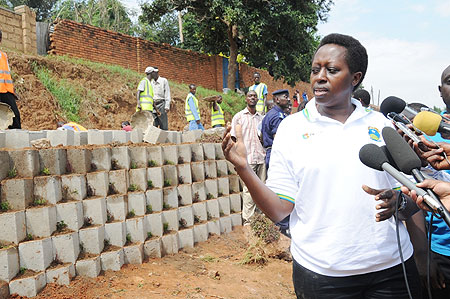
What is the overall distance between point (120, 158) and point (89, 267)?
52.3 inches

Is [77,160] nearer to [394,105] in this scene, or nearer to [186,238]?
[186,238]

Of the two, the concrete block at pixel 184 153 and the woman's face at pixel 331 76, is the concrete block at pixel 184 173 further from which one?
the woman's face at pixel 331 76

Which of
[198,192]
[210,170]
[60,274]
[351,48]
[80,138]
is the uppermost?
[351,48]

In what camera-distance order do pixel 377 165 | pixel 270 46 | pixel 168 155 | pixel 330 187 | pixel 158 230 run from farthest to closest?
pixel 270 46 → pixel 168 155 → pixel 158 230 → pixel 330 187 → pixel 377 165

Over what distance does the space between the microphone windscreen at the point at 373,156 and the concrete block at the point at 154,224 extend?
12.9 ft

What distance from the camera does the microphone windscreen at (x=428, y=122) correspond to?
1743mm

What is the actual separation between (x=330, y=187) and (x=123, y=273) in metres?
3.40

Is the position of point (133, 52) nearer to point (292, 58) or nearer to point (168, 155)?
point (292, 58)

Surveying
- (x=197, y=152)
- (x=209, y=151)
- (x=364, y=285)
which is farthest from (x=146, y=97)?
(x=364, y=285)

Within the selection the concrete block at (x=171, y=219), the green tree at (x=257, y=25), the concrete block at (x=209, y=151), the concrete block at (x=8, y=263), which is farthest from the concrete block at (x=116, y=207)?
the green tree at (x=257, y=25)

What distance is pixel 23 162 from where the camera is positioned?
3.95 m

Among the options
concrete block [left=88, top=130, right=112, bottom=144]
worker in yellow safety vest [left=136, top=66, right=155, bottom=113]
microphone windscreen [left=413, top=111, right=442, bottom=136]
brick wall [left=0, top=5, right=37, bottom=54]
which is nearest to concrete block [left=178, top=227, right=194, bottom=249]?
concrete block [left=88, top=130, right=112, bottom=144]

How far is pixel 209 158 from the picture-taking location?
6.55 meters

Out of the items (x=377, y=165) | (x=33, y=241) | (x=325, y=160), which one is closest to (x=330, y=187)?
(x=325, y=160)
